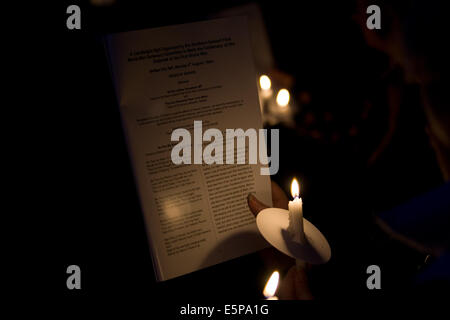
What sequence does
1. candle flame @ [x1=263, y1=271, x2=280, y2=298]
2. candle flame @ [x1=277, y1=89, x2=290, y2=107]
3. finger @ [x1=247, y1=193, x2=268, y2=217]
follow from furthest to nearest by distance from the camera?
candle flame @ [x1=277, y1=89, x2=290, y2=107]
finger @ [x1=247, y1=193, x2=268, y2=217]
candle flame @ [x1=263, y1=271, x2=280, y2=298]

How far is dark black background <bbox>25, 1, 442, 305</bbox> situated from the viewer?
86 centimetres

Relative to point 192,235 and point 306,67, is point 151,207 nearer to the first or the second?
point 192,235

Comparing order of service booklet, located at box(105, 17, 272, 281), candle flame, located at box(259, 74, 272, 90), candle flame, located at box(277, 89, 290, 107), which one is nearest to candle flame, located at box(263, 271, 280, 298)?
order of service booklet, located at box(105, 17, 272, 281)

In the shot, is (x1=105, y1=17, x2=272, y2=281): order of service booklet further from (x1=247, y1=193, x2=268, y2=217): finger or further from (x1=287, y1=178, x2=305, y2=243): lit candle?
(x1=287, y1=178, x2=305, y2=243): lit candle

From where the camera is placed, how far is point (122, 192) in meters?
0.94

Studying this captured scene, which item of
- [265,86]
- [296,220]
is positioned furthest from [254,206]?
[265,86]

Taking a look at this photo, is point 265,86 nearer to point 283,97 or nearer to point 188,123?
point 283,97

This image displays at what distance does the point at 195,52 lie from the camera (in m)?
0.86

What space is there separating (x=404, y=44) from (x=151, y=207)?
0.68m

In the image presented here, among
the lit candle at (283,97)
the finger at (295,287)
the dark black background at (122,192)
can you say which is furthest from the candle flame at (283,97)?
the finger at (295,287)

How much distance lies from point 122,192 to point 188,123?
0.28 metres

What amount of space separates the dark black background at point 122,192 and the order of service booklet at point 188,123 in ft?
0.27

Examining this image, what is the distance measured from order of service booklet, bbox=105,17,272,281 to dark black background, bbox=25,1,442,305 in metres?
0.08
